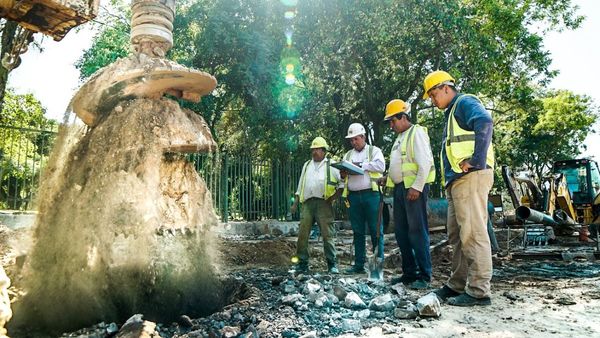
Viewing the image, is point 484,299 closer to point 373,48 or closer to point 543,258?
point 543,258

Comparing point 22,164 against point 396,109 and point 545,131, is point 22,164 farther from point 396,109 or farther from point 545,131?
point 545,131

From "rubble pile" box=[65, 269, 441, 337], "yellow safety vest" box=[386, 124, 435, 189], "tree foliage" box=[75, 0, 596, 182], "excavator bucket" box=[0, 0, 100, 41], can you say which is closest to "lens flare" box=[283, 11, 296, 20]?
"tree foliage" box=[75, 0, 596, 182]

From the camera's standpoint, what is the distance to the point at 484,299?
148 inches

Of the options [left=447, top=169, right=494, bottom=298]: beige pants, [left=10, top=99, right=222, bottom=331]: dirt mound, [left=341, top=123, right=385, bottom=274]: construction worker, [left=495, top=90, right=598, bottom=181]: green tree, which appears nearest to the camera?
[left=10, top=99, right=222, bottom=331]: dirt mound

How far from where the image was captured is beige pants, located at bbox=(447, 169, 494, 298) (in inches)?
147

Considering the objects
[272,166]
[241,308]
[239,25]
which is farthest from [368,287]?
[239,25]

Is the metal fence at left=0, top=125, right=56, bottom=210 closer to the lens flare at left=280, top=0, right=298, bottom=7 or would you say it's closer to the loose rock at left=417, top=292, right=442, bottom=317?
the loose rock at left=417, top=292, right=442, bottom=317

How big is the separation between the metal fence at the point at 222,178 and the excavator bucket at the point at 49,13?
537cm

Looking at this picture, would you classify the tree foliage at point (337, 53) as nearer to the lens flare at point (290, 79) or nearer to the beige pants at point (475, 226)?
the lens flare at point (290, 79)

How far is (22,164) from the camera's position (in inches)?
322

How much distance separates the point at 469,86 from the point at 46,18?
45.3ft

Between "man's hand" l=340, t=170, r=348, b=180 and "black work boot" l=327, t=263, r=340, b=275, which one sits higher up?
"man's hand" l=340, t=170, r=348, b=180

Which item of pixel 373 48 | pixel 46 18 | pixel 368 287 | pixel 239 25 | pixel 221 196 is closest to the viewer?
pixel 46 18

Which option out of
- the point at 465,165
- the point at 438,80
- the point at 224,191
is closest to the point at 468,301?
the point at 465,165
